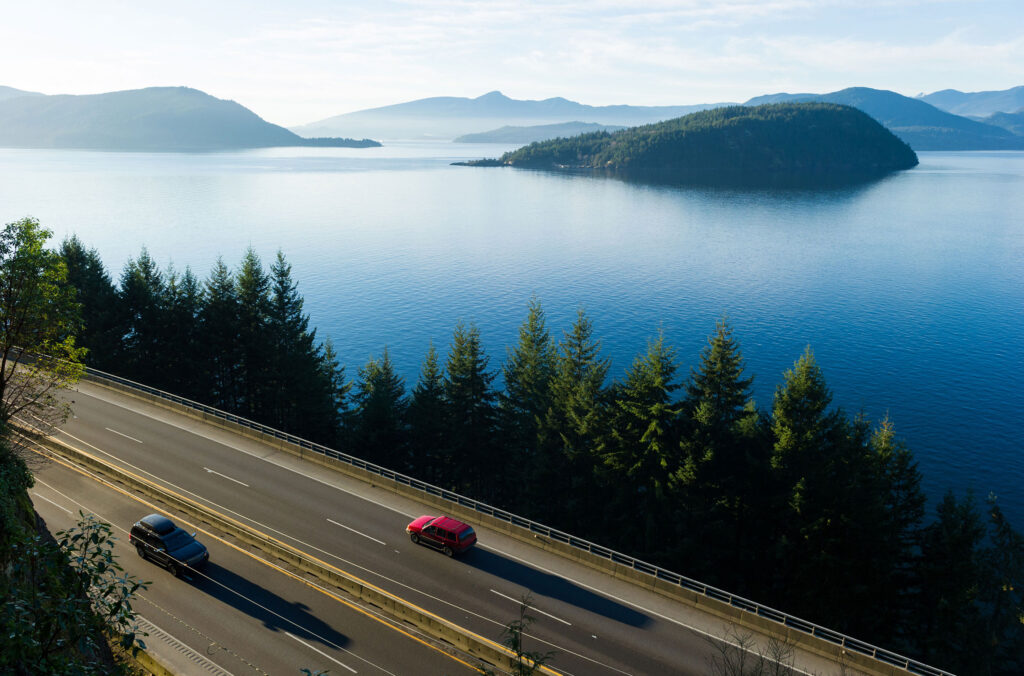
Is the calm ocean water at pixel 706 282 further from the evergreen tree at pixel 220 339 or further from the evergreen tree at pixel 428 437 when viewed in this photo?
the evergreen tree at pixel 428 437

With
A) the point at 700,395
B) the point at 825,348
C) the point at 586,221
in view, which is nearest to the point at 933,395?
the point at 825,348

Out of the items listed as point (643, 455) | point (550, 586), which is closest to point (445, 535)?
point (550, 586)

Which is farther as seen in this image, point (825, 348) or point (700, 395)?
point (825, 348)

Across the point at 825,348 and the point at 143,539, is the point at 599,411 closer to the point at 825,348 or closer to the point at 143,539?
the point at 143,539

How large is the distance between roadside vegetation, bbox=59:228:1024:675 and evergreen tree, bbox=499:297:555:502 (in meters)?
0.19

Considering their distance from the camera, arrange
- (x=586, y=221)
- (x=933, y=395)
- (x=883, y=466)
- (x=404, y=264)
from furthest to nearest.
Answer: (x=586, y=221) < (x=404, y=264) < (x=933, y=395) < (x=883, y=466)

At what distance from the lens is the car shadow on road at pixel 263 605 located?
84.0ft

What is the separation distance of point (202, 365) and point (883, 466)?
56.5 meters

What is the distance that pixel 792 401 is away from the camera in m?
37.6

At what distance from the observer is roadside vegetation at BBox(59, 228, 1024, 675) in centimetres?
3581

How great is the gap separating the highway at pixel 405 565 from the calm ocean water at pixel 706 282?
130ft

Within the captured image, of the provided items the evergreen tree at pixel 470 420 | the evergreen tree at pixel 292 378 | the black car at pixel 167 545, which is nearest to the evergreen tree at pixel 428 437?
the evergreen tree at pixel 470 420

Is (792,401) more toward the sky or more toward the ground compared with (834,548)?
more toward the sky

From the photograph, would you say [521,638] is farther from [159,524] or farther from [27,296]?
[27,296]
